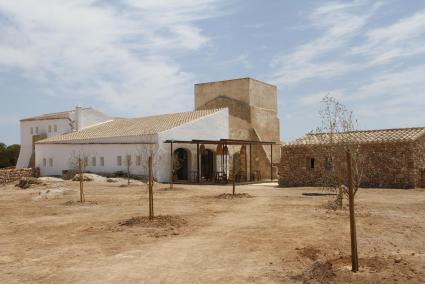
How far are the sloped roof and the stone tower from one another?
13.9 feet

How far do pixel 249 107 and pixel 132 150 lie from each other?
12.4 meters

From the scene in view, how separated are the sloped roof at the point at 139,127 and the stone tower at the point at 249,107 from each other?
4.22 meters

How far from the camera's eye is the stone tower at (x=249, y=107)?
39312 mm

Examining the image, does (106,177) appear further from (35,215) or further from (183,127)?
(35,215)

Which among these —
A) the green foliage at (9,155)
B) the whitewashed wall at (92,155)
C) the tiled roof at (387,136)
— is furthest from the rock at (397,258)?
the green foliage at (9,155)

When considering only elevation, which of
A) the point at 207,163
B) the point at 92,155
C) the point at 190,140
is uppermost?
the point at 190,140

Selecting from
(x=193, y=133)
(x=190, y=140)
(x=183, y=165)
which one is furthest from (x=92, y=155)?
(x=193, y=133)

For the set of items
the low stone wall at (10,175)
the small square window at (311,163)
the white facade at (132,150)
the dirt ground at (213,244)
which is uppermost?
the white facade at (132,150)

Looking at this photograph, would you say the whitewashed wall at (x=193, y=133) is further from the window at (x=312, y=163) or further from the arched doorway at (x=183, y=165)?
the window at (x=312, y=163)

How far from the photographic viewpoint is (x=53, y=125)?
158ft

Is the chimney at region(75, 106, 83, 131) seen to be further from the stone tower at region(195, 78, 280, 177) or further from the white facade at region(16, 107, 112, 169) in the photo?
the stone tower at region(195, 78, 280, 177)

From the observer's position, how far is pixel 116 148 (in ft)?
111

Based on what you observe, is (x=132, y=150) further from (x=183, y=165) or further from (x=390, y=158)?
(x=390, y=158)

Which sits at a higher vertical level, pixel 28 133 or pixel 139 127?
pixel 28 133
